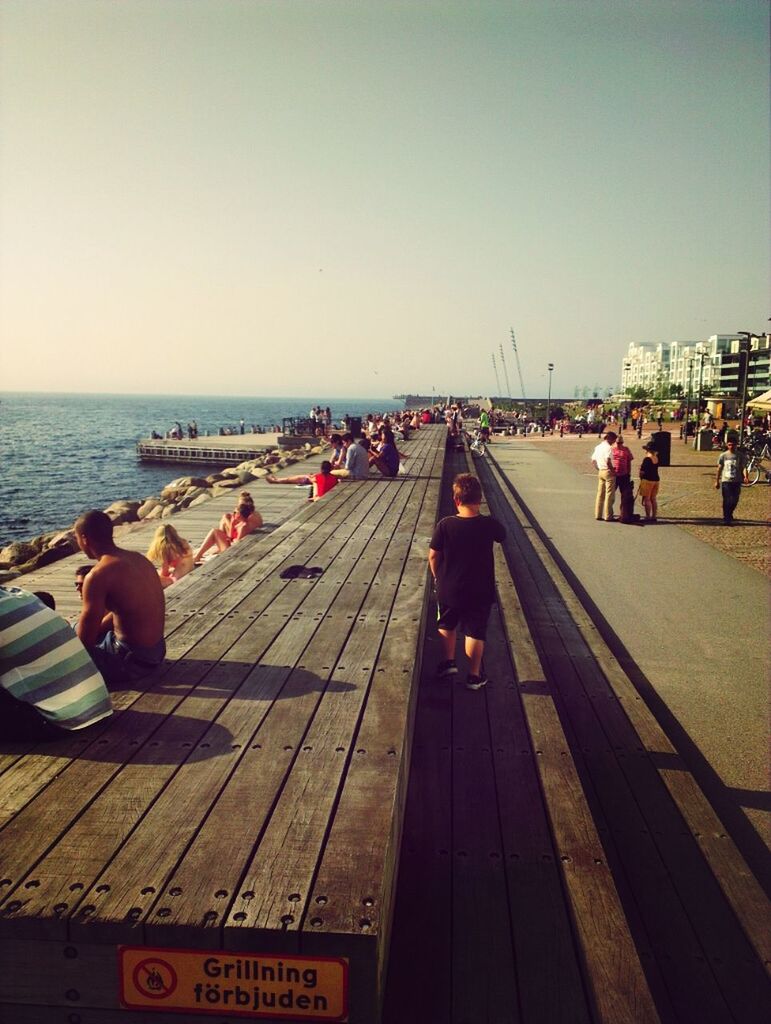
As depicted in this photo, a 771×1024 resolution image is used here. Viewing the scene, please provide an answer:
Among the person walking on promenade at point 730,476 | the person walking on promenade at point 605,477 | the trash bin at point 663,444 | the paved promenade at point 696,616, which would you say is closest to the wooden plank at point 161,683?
the paved promenade at point 696,616

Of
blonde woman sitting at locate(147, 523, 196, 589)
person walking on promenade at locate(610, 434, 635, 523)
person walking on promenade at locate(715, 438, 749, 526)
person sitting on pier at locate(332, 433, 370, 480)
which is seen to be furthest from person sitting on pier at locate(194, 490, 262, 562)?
person walking on promenade at locate(715, 438, 749, 526)

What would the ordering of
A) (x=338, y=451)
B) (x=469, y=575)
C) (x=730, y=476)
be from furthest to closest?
(x=338, y=451), (x=730, y=476), (x=469, y=575)

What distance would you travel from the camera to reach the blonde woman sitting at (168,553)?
7.51 m

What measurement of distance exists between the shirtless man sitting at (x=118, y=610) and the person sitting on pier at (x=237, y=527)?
5.19 m

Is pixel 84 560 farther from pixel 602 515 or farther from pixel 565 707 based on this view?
pixel 602 515

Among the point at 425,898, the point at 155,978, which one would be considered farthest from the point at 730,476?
the point at 155,978

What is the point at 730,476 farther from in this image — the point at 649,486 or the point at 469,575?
the point at 469,575

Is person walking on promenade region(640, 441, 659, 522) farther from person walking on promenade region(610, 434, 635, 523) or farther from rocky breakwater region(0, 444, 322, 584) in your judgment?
rocky breakwater region(0, 444, 322, 584)

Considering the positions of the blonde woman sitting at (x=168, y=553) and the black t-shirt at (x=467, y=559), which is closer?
the black t-shirt at (x=467, y=559)

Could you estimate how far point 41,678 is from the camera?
3.12 metres

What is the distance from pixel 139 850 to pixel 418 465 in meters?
13.9

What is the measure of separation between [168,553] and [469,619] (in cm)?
381

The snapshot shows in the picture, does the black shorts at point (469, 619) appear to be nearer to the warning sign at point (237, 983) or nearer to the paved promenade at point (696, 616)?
the paved promenade at point (696, 616)

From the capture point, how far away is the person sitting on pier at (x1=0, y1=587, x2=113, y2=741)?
10.0ft
